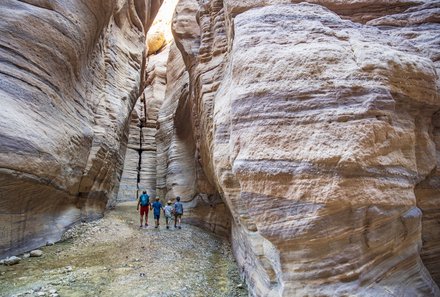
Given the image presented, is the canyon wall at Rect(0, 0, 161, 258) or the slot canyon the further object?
the canyon wall at Rect(0, 0, 161, 258)

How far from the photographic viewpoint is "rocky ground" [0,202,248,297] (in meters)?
6.69

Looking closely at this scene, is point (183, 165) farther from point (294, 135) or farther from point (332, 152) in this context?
point (332, 152)

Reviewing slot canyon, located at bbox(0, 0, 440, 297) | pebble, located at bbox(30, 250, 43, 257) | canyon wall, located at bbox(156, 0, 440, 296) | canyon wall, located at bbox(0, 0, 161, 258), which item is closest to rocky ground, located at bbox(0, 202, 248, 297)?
pebble, located at bbox(30, 250, 43, 257)

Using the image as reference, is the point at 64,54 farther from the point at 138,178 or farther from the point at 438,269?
the point at 138,178

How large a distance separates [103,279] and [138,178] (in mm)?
18630

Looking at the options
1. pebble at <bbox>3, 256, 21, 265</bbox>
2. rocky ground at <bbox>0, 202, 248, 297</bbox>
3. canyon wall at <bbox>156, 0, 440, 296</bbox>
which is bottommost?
rocky ground at <bbox>0, 202, 248, 297</bbox>

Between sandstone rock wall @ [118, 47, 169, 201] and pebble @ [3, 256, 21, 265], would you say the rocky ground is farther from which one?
sandstone rock wall @ [118, 47, 169, 201]

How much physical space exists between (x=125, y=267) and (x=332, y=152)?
6.08 meters

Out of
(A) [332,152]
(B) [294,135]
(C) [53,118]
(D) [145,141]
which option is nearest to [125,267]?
(C) [53,118]

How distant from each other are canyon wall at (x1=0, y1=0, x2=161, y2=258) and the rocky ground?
982 mm

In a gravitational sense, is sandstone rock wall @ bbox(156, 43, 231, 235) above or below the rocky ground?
above

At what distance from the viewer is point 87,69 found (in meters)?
12.6

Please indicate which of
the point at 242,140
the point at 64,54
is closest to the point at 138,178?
the point at 64,54

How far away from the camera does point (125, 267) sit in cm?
807
